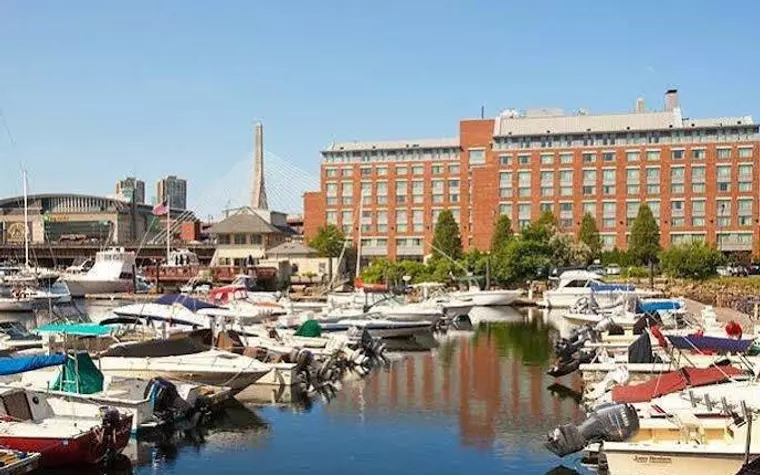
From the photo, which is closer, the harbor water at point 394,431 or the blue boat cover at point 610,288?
the harbor water at point 394,431

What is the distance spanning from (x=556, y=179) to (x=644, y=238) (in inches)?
624

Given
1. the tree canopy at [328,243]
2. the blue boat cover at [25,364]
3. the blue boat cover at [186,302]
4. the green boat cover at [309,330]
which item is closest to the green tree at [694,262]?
the tree canopy at [328,243]

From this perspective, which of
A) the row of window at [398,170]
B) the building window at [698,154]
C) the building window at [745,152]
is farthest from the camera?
the row of window at [398,170]

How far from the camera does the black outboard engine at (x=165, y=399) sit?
28020 mm

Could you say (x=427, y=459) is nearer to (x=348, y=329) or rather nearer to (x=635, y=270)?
(x=348, y=329)

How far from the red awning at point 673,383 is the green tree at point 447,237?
89.8 m

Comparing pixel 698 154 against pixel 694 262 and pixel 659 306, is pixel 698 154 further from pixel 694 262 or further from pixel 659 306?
pixel 659 306

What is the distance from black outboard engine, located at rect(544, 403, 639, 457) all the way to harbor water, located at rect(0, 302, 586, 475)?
1475mm

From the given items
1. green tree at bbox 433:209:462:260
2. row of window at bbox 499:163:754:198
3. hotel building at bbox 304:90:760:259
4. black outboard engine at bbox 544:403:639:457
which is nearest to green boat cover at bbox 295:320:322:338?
black outboard engine at bbox 544:403:639:457

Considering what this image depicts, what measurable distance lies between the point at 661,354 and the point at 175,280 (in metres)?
85.5

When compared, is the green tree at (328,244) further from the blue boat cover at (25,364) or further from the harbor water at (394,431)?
the blue boat cover at (25,364)

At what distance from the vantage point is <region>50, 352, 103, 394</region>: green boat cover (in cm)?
2683

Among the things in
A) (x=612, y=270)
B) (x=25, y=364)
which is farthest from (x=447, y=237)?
(x=25, y=364)

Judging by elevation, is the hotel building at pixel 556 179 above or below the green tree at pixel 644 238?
above
